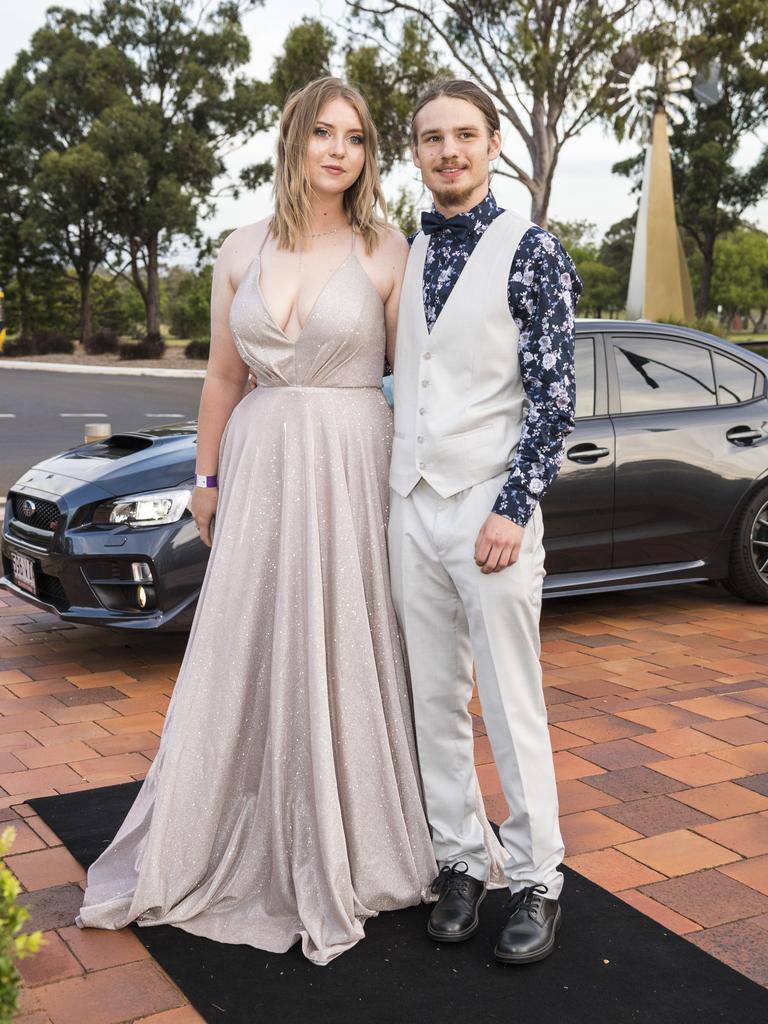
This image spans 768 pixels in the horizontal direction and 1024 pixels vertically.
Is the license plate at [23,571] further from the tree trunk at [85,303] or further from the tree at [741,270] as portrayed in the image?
the tree at [741,270]

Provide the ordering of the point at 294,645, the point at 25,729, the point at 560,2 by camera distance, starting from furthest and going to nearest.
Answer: the point at 560,2
the point at 25,729
the point at 294,645

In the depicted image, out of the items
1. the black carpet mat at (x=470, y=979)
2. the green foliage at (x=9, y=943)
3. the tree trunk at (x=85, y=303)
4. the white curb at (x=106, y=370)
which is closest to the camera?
the green foliage at (x=9, y=943)

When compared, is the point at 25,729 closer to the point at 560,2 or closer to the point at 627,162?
the point at 560,2

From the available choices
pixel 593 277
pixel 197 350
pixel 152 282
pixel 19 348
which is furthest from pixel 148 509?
pixel 593 277

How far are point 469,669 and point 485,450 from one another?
60 cm

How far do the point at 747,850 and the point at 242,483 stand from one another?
178cm

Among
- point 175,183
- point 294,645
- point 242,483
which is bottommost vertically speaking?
point 294,645

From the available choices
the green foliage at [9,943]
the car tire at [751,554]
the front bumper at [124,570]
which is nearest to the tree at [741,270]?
the car tire at [751,554]

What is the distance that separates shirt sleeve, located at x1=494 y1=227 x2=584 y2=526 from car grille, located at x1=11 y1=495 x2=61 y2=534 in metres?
2.94

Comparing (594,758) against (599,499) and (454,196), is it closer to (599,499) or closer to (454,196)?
(599,499)

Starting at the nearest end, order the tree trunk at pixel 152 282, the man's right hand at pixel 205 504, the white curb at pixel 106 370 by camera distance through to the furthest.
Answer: the man's right hand at pixel 205 504 < the white curb at pixel 106 370 < the tree trunk at pixel 152 282

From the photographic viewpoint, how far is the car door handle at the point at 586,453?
5.44 meters

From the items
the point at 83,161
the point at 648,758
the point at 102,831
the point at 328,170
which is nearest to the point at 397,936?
the point at 102,831

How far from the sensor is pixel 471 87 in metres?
2.70
